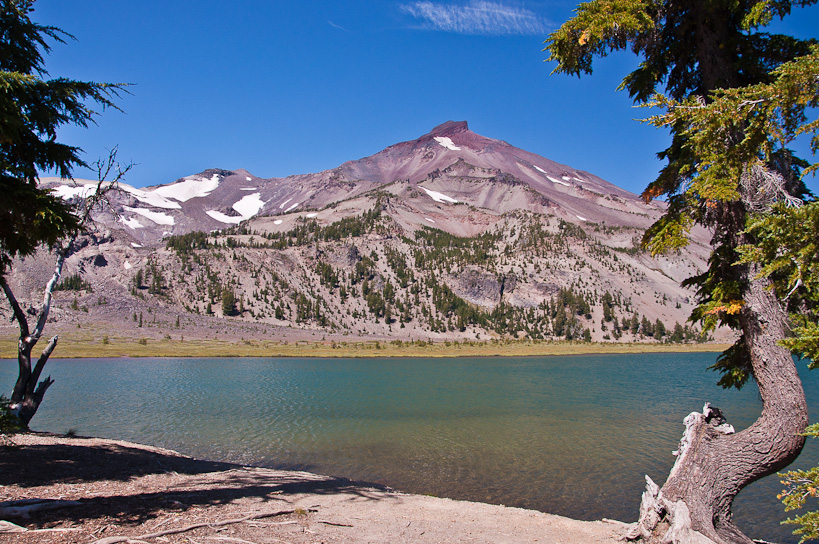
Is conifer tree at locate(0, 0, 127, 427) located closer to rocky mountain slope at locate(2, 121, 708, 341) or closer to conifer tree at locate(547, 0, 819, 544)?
conifer tree at locate(547, 0, 819, 544)

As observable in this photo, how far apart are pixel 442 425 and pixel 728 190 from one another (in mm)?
20722

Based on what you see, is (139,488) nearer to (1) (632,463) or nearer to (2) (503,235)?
(1) (632,463)

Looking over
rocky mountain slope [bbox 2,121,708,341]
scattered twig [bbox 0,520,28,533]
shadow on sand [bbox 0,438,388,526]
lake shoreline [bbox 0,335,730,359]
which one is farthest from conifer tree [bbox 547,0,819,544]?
rocky mountain slope [bbox 2,121,708,341]

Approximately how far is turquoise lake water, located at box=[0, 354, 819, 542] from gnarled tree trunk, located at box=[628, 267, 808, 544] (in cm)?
598

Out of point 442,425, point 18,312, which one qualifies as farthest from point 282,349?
point 18,312

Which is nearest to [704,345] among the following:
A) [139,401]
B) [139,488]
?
[139,401]

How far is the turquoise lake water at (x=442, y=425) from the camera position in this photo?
49.5 ft

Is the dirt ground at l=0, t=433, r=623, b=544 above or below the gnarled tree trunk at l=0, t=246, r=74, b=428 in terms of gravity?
below

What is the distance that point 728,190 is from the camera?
638cm

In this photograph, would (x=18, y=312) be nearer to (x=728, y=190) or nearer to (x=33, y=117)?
(x=33, y=117)

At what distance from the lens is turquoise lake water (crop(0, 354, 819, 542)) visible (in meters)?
15.1

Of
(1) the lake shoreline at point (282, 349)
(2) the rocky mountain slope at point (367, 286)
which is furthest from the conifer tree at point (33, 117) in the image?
(2) the rocky mountain slope at point (367, 286)

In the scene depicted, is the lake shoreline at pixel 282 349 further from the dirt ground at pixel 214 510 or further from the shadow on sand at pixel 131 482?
the dirt ground at pixel 214 510

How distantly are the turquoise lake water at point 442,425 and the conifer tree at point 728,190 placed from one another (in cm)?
626
